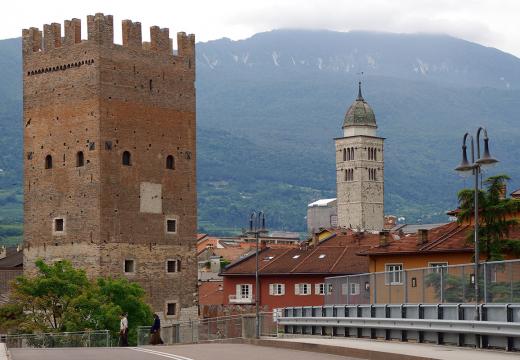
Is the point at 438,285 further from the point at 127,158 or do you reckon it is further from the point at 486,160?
the point at 127,158

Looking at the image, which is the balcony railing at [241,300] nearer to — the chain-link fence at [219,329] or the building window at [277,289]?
the building window at [277,289]

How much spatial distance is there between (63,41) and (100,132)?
714 cm

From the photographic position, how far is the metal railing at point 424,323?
2991cm

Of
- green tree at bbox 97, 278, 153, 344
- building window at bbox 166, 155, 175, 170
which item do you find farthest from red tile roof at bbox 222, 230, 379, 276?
green tree at bbox 97, 278, 153, 344

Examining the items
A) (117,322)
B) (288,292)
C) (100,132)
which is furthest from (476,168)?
(288,292)

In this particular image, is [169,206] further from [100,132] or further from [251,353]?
[251,353]

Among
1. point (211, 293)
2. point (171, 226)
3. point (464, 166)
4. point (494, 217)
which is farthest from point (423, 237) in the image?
point (211, 293)

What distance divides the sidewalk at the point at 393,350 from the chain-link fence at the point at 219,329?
10.3m

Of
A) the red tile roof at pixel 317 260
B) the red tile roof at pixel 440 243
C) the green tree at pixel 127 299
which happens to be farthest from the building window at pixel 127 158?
the red tile roof at pixel 440 243

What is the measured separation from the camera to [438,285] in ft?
114

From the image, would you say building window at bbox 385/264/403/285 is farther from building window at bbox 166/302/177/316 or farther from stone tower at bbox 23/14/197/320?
building window at bbox 166/302/177/316

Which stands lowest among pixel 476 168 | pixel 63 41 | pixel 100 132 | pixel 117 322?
pixel 117 322

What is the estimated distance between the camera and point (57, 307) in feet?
251

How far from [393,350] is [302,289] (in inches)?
2725
